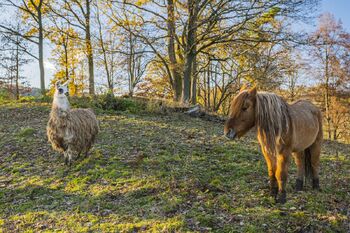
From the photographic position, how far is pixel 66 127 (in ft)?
20.2

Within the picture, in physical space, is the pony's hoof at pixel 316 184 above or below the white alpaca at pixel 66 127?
below

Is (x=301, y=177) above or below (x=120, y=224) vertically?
above

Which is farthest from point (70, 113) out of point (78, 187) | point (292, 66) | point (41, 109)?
point (292, 66)

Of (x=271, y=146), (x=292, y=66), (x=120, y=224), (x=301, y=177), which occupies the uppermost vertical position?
(x=292, y=66)

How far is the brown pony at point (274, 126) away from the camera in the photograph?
3.81 meters

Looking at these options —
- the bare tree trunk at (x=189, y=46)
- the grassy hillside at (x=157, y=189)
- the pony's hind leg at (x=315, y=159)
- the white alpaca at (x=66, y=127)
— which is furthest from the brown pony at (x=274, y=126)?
the bare tree trunk at (x=189, y=46)

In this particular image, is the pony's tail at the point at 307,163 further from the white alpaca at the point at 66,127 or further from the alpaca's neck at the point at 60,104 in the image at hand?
the alpaca's neck at the point at 60,104

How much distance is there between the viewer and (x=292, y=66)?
14.9 m

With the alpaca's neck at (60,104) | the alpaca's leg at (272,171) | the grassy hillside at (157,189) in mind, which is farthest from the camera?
the alpaca's neck at (60,104)

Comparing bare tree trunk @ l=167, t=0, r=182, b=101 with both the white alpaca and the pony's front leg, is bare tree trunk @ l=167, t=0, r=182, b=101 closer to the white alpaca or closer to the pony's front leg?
the white alpaca

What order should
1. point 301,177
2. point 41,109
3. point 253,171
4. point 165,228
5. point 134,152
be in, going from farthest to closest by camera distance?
1. point 41,109
2. point 134,152
3. point 253,171
4. point 301,177
5. point 165,228

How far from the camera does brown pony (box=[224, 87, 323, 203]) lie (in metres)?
3.81

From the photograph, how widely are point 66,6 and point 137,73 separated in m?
7.35

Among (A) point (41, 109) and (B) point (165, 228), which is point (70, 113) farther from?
(A) point (41, 109)
